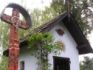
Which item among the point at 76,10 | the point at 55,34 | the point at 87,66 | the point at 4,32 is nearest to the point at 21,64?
the point at 55,34

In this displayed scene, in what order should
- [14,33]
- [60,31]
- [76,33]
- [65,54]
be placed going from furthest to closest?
[76,33], [60,31], [65,54], [14,33]

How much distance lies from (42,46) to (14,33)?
201 inches

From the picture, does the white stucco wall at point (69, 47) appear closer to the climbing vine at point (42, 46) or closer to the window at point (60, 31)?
the window at point (60, 31)

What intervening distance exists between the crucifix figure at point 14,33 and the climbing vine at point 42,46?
13.4 ft

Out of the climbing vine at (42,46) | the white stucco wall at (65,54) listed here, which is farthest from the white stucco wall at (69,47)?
the climbing vine at (42,46)

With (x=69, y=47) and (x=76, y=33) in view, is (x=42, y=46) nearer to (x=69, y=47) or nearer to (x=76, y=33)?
(x=69, y=47)

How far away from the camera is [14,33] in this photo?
289 inches

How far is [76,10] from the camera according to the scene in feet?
66.9

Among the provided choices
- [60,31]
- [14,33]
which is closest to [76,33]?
[60,31]

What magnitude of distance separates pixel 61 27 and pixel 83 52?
2.49 metres

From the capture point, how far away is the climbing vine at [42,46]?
39.9ft

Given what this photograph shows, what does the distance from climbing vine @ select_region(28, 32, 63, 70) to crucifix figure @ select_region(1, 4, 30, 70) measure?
4095mm

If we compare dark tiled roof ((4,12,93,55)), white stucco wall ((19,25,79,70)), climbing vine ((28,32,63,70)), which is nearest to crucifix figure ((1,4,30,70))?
climbing vine ((28,32,63,70))

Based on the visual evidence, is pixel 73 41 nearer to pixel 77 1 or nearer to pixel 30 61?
pixel 30 61
